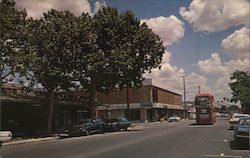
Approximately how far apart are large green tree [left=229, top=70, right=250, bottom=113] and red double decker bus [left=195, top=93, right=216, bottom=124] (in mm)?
38149

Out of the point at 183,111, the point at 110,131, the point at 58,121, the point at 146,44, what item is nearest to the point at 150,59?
the point at 146,44

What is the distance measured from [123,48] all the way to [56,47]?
325 inches

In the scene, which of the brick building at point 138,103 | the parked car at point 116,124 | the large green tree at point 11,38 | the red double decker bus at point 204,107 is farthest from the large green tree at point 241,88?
the large green tree at point 11,38

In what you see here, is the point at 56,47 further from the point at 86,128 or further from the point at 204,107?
the point at 204,107

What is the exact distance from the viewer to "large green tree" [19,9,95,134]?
40.2m

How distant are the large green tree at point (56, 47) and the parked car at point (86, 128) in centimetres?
214

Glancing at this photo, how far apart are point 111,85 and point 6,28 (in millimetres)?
23054

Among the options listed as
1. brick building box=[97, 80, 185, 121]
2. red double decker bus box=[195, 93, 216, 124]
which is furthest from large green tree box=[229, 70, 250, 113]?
red double decker bus box=[195, 93, 216, 124]

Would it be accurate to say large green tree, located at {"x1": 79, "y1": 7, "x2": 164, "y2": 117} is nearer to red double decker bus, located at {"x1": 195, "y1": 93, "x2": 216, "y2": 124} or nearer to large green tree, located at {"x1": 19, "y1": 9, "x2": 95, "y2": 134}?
large green tree, located at {"x1": 19, "y1": 9, "x2": 95, "y2": 134}

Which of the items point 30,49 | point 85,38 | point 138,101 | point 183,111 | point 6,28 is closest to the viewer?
point 6,28

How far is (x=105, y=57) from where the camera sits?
46.8 meters

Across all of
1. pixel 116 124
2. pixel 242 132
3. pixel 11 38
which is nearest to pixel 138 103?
pixel 116 124

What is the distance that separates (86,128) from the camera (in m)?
42.2

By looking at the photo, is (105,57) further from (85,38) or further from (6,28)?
(6,28)
